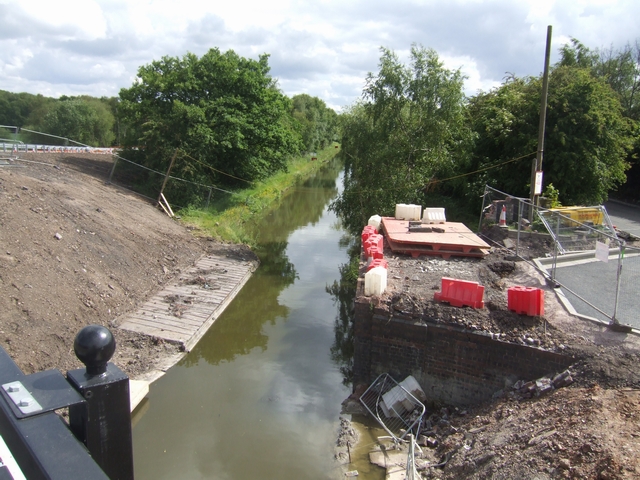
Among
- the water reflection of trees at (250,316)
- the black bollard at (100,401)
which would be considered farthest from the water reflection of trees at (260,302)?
the black bollard at (100,401)

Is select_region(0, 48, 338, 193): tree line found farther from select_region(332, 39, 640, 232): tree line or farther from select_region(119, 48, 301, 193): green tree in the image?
select_region(332, 39, 640, 232): tree line

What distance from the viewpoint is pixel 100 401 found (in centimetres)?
186

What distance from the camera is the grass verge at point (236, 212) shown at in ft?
63.6

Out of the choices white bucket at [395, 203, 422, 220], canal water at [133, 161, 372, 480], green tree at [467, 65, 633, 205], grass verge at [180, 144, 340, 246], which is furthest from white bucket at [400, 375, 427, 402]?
green tree at [467, 65, 633, 205]

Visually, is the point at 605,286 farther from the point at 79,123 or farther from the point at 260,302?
the point at 79,123

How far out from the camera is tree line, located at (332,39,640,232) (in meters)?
17.4

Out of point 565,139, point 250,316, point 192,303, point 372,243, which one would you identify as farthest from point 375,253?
point 565,139

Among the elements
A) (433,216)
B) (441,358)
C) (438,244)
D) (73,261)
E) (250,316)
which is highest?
(433,216)

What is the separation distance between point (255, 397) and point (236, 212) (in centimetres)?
1423

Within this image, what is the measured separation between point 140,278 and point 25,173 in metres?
6.71

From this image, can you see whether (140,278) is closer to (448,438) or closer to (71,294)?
(71,294)

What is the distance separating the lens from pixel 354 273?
15539mm

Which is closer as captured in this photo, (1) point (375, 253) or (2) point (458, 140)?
(1) point (375, 253)

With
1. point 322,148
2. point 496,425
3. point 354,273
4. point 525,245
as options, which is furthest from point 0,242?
point 322,148
